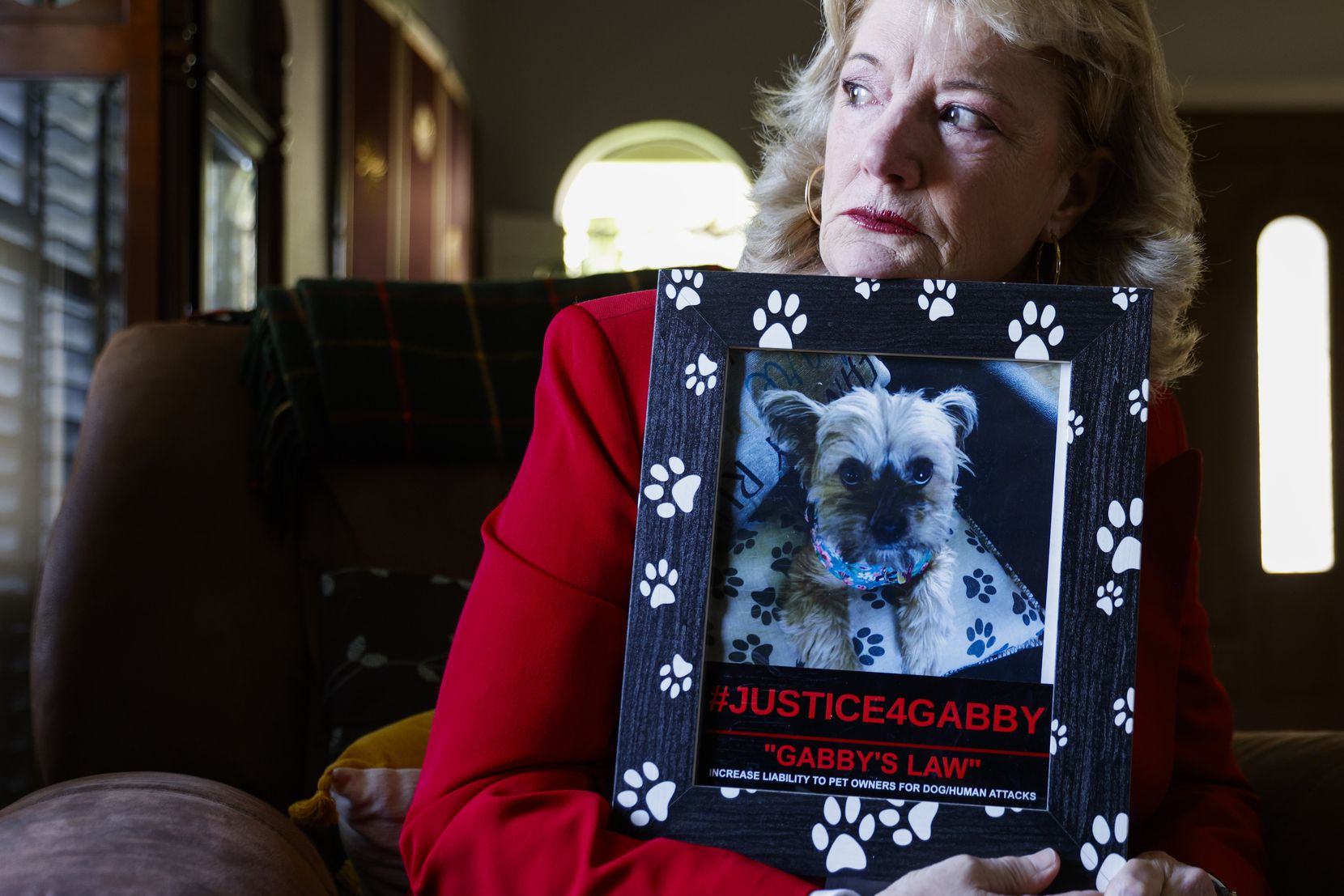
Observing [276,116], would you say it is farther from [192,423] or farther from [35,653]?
[35,653]

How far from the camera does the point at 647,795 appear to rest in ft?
2.48

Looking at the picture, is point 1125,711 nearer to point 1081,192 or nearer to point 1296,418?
point 1081,192

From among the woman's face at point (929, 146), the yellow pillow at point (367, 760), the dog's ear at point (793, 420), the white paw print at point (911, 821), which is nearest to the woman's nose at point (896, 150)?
the woman's face at point (929, 146)

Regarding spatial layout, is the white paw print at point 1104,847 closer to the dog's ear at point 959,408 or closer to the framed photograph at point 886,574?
the framed photograph at point 886,574

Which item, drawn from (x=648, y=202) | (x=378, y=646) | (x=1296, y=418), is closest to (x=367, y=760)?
(x=378, y=646)

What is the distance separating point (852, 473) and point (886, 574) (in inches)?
2.5

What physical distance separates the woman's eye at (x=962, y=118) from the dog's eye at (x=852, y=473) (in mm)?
334

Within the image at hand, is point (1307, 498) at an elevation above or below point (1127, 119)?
below

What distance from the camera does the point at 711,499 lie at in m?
0.76

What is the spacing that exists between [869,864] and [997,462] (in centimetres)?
25

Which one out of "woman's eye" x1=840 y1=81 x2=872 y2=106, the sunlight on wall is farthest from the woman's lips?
the sunlight on wall

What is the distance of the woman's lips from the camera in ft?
3.02

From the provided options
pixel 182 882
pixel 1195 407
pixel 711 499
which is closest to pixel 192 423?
pixel 182 882

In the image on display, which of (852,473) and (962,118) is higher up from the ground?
(962,118)
